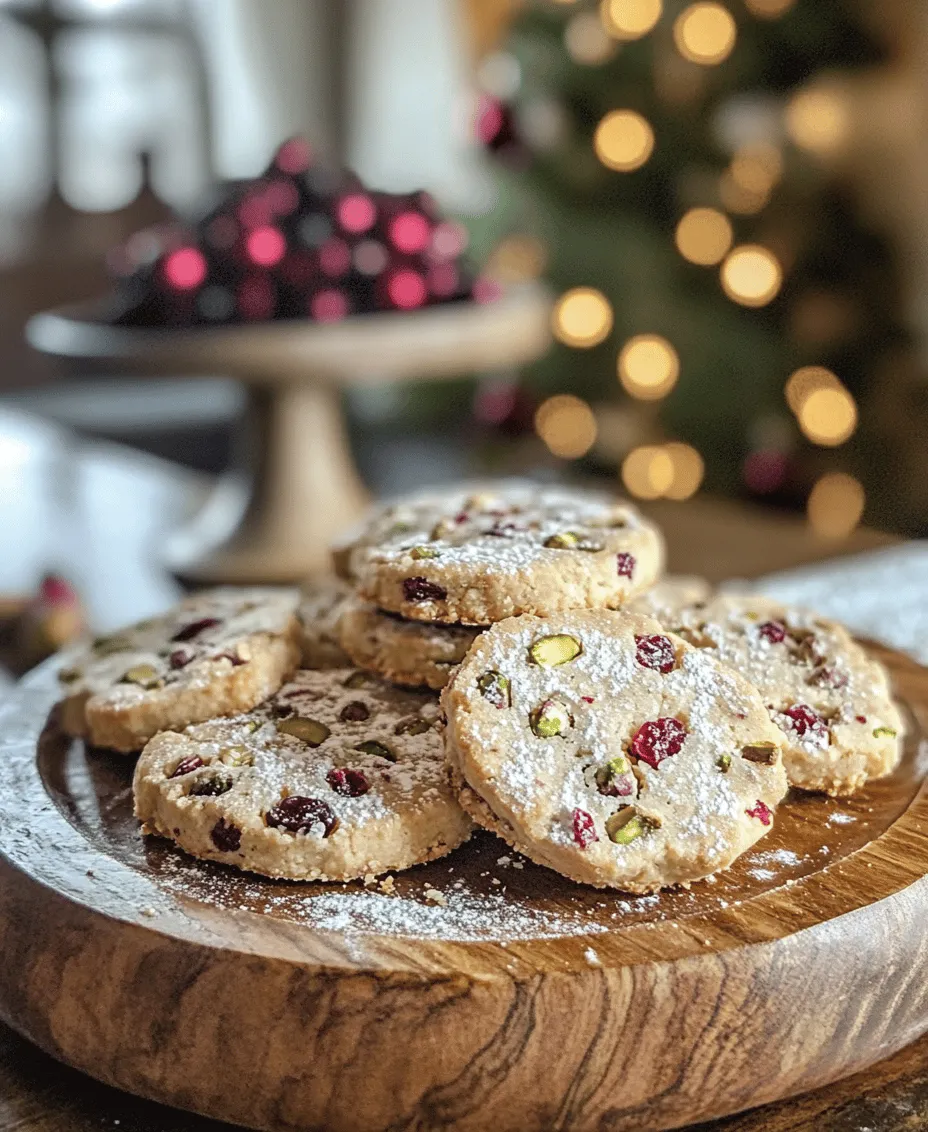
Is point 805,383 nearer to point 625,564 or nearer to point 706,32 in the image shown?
point 706,32

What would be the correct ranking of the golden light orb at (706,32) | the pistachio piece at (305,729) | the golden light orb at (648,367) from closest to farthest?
the pistachio piece at (305,729) < the golden light orb at (706,32) < the golden light orb at (648,367)

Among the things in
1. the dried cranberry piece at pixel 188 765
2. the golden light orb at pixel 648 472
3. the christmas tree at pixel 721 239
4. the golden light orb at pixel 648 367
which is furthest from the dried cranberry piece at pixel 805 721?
the golden light orb at pixel 648 472

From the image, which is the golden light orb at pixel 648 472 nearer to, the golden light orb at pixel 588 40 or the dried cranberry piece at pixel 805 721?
the golden light orb at pixel 588 40

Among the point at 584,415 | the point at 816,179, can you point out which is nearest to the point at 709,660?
the point at 816,179

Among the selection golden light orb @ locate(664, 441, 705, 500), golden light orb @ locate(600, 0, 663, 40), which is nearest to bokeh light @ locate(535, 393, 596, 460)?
golden light orb @ locate(664, 441, 705, 500)

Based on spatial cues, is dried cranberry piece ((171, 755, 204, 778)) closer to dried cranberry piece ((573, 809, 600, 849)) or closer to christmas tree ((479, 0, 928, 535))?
dried cranberry piece ((573, 809, 600, 849))

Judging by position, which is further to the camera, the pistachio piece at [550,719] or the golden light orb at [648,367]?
the golden light orb at [648,367]
